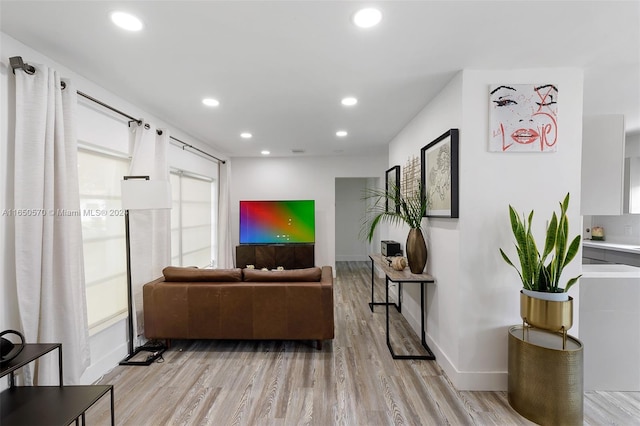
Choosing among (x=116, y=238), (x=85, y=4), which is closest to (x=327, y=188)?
(x=116, y=238)

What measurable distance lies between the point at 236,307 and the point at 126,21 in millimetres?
2286

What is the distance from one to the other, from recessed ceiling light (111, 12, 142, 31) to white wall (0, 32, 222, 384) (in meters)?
0.80

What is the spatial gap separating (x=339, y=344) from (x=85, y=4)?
3.15 metres

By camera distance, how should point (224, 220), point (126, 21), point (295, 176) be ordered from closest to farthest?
point (126, 21) < point (224, 220) < point (295, 176)

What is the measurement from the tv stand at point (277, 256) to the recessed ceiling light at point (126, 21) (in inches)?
160

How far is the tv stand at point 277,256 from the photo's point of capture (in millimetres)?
5285

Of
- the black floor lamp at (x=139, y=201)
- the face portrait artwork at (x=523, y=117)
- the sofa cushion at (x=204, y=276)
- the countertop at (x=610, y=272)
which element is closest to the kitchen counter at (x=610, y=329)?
the countertop at (x=610, y=272)

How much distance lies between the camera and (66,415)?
4.45 ft

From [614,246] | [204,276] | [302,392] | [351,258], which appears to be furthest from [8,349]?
[351,258]

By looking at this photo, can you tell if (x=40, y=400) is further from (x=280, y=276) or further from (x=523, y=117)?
(x=523, y=117)

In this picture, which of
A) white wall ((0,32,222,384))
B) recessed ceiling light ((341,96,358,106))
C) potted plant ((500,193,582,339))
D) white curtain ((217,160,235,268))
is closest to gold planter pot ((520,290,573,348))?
potted plant ((500,193,582,339))

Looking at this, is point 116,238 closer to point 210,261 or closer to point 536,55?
point 210,261

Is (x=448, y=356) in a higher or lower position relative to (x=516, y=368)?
lower

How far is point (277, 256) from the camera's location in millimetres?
5289
